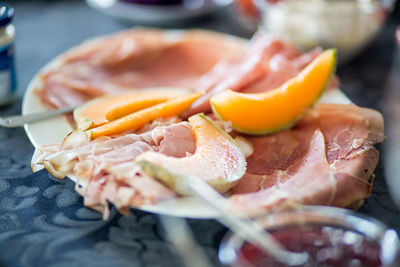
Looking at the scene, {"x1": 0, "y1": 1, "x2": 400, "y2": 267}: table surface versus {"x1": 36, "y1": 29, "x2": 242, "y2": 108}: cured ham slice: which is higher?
{"x1": 36, "y1": 29, "x2": 242, "y2": 108}: cured ham slice

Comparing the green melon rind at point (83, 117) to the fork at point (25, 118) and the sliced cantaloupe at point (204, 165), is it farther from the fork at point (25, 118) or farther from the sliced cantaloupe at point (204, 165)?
the sliced cantaloupe at point (204, 165)

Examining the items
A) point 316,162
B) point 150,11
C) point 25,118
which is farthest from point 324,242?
point 150,11

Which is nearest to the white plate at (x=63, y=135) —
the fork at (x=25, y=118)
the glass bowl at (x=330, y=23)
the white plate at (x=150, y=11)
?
the fork at (x=25, y=118)

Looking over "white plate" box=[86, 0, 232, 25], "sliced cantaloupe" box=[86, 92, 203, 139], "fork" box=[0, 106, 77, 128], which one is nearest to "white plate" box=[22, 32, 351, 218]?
"fork" box=[0, 106, 77, 128]

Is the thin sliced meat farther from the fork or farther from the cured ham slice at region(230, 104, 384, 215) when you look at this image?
the fork

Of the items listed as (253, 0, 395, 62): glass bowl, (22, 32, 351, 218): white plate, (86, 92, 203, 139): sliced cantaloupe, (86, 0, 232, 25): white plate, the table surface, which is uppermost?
(253, 0, 395, 62): glass bowl

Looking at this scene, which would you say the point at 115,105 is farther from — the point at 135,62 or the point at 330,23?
the point at 330,23

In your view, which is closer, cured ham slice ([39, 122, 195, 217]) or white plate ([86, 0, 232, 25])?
cured ham slice ([39, 122, 195, 217])
